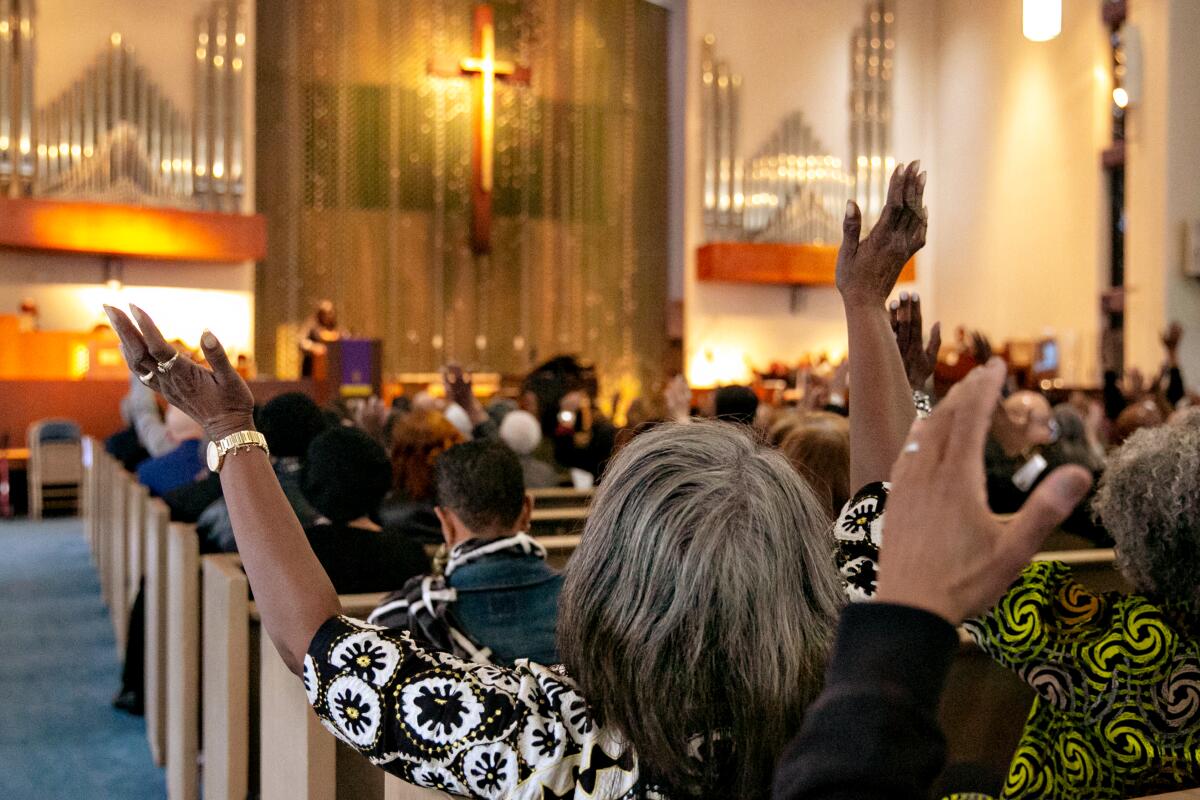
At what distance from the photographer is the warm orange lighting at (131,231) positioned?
401 inches

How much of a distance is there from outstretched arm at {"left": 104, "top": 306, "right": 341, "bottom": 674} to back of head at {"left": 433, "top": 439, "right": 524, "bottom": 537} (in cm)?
83

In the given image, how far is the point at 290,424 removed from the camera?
11.2ft

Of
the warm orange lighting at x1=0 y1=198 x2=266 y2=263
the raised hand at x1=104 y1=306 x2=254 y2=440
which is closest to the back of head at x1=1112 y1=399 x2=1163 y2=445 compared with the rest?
the raised hand at x1=104 y1=306 x2=254 y2=440

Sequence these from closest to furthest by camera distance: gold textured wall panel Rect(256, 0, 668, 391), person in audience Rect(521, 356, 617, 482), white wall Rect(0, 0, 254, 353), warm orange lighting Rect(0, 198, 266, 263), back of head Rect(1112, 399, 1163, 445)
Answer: back of head Rect(1112, 399, 1163, 445) → person in audience Rect(521, 356, 617, 482) → warm orange lighting Rect(0, 198, 266, 263) → white wall Rect(0, 0, 254, 353) → gold textured wall panel Rect(256, 0, 668, 391)

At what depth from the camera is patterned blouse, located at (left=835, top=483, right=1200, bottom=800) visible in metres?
1.38

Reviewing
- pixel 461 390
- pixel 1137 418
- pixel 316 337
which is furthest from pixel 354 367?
pixel 1137 418

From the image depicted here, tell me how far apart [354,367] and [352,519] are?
6.05 metres

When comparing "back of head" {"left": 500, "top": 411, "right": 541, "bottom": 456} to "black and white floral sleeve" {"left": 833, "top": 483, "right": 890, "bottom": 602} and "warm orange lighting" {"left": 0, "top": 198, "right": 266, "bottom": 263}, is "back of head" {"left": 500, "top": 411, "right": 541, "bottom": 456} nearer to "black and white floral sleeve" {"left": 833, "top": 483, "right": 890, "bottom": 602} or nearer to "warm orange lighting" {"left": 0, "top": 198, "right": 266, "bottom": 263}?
"black and white floral sleeve" {"left": 833, "top": 483, "right": 890, "bottom": 602}

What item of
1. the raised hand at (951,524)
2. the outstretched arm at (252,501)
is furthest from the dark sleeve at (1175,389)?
the raised hand at (951,524)

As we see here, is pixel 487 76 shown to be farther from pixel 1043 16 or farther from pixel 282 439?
pixel 282 439

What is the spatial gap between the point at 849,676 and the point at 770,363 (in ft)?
41.6

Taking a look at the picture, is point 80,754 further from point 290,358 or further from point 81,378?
point 290,358

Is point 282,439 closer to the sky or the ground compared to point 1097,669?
closer to the sky

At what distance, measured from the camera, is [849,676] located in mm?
754
